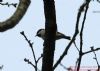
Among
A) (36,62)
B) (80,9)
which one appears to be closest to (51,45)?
(80,9)

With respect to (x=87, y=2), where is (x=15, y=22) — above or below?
above

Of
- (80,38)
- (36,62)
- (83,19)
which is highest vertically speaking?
(83,19)

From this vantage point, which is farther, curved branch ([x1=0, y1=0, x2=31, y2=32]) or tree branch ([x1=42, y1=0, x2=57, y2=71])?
tree branch ([x1=42, y1=0, x2=57, y2=71])

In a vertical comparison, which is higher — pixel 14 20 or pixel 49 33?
pixel 14 20

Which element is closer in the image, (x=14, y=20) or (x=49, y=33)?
(x=14, y=20)

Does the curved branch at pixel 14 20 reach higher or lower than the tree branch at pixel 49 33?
higher

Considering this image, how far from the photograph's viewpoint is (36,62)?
11.9ft

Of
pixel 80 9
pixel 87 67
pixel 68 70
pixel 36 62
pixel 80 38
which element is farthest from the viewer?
pixel 87 67

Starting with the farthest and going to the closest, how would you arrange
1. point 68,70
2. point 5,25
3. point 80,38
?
point 68,70 → point 80,38 → point 5,25

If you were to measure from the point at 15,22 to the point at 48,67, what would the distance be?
0.41m

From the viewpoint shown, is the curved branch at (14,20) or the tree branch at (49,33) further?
A: the tree branch at (49,33)

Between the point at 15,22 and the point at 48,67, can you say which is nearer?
the point at 15,22

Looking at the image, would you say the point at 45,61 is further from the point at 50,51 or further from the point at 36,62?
the point at 36,62

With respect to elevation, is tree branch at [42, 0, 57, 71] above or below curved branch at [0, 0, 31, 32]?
below
